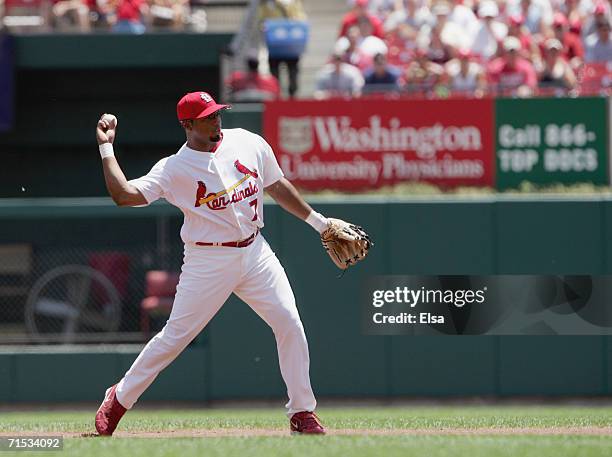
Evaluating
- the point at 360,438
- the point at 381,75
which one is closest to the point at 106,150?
the point at 360,438

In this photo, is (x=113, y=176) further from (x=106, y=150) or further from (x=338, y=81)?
(x=338, y=81)

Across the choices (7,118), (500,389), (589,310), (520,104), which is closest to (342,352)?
(500,389)

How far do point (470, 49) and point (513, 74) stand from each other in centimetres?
115

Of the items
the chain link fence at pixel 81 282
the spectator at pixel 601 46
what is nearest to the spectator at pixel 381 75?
the spectator at pixel 601 46

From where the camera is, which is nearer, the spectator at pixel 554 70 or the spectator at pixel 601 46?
the spectator at pixel 554 70

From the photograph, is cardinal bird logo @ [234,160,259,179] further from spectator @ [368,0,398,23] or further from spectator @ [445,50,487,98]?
spectator @ [368,0,398,23]

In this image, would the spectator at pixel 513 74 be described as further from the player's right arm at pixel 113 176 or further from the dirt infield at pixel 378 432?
the player's right arm at pixel 113 176

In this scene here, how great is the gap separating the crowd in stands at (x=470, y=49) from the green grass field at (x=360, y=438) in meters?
5.00

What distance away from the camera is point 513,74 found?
482 inches

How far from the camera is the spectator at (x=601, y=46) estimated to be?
12377 millimetres

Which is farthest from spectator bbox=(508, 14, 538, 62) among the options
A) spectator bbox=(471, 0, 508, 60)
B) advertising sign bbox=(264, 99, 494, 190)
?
advertising sign bbox=(264, 99, 494, 190)

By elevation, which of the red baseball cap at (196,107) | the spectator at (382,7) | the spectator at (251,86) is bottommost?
the red baseball cap at (196,107)

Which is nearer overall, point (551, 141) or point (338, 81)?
point (551, 141)

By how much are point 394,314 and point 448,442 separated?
4.51 meters
